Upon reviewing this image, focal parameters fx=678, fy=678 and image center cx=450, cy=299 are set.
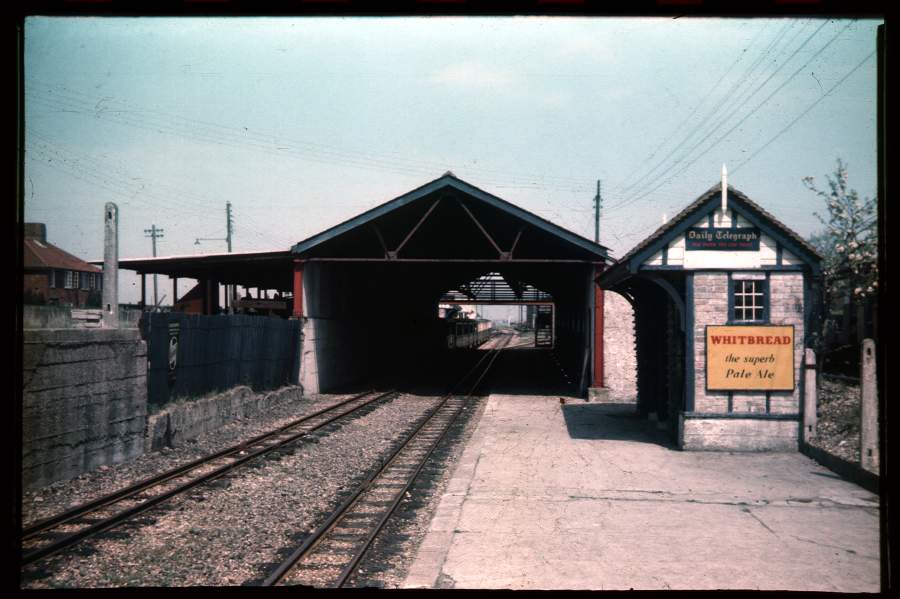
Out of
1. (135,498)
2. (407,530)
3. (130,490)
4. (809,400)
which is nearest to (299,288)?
(130,490)

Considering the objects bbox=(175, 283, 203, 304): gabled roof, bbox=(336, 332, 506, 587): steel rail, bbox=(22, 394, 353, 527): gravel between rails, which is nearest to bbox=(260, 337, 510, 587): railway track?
bbox=(336, 332, 506, 587): steel rail

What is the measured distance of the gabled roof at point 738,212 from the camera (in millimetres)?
11125

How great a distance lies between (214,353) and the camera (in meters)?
14.9

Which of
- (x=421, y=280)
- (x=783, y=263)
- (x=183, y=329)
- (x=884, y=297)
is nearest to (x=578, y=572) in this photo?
(x=884, y=297)

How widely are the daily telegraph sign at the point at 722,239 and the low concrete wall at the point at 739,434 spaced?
9.37 ft

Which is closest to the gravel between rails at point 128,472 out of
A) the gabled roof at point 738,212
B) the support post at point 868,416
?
the gabled roof at point 738,212

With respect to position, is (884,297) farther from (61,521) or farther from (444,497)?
(61,521)

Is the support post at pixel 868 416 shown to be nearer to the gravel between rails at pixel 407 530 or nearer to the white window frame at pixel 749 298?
the white window frame at pixel 749 298

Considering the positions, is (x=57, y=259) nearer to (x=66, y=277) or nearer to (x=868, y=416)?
(x=66, y=277)

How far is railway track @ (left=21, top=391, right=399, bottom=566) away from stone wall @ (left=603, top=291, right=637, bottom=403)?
993cm

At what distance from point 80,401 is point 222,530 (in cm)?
358

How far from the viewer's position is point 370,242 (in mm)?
26266

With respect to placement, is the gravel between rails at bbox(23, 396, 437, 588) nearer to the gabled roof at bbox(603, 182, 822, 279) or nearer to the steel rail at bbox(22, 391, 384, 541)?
the steel rail at bbox(22, 391, 384, 541)

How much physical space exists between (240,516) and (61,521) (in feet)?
6.19
